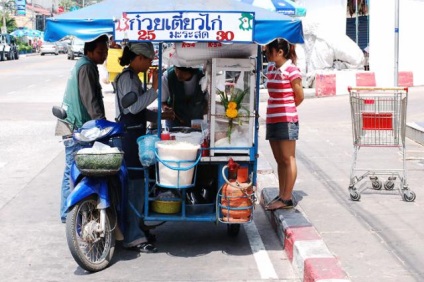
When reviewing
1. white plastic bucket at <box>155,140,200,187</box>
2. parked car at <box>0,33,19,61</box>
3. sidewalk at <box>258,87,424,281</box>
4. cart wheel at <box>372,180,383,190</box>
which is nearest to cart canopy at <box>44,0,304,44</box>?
white plastic bucket at <box>155,140,200,187</box>

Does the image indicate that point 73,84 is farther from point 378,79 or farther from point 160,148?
point 378,79

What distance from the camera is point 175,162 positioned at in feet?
22.2

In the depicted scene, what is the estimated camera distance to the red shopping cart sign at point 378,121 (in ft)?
28.8

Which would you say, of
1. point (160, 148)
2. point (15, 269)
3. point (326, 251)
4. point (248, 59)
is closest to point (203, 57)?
point (248, 59)

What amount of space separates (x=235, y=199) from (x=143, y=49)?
1.61 meters

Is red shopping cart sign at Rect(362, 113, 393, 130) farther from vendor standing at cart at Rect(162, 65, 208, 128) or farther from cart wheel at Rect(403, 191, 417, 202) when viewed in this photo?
vendor standing at cart at Rect(162, 65, 208, 128)

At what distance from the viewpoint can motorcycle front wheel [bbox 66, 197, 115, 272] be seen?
6.40 metres

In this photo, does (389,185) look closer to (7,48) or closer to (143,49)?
(143,49)

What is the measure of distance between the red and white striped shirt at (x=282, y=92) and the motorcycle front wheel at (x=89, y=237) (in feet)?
6.77

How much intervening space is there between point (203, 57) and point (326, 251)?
2068 mm

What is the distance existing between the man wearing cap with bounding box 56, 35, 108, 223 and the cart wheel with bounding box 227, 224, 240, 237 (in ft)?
5.47

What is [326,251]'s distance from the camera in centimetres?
648

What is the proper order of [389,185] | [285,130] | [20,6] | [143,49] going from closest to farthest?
1. [143,49]
2. [285,130]
3. [389,185]
4. [20,6]

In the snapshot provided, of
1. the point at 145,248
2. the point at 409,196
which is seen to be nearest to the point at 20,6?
the point at 409,196
